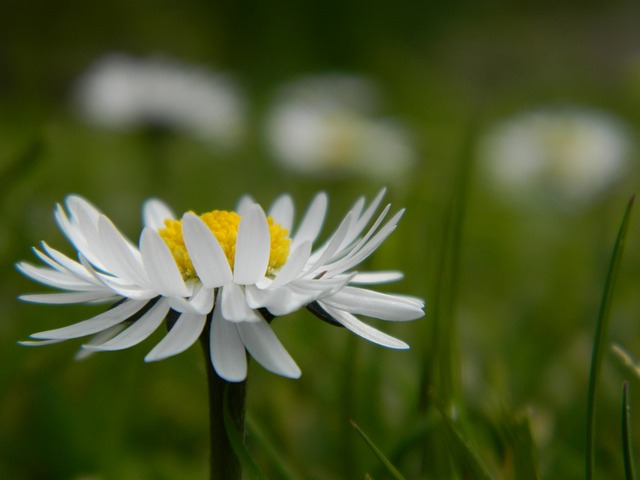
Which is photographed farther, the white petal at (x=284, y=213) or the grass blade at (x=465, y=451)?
the white petal at (x=284, y=213)

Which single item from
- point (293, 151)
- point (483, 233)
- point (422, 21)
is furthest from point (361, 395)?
point (422, 21)

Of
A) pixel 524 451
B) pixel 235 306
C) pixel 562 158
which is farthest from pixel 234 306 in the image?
pixel 562 158

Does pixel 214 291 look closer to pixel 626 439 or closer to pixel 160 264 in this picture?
pixel 160 264

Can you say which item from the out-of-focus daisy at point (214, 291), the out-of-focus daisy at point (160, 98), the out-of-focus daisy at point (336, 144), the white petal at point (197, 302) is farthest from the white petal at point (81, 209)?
the out-of-focus daisy at point (336, 144)

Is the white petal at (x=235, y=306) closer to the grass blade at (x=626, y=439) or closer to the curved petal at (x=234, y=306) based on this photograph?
the curved petal at (x=234, y=306)

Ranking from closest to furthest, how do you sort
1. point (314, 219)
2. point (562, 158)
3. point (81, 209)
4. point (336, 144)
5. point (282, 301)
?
1. point (282, 301)
2. point (81, 209)
3. point (314, 219)
4. point (562, 158)
5. point (336, 144)

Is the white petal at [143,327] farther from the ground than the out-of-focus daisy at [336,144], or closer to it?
closer to it

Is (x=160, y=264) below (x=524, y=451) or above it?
above

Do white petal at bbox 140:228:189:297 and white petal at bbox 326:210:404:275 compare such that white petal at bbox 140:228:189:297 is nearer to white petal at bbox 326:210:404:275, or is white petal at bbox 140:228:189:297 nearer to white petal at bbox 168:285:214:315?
white petal at bbox 168:285:214:315
